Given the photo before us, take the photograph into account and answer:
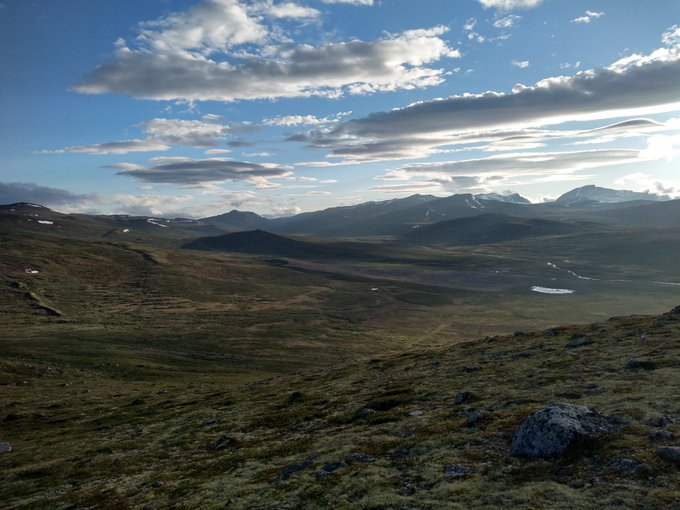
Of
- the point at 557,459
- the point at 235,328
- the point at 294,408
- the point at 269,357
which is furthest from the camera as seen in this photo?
the point at 235,328

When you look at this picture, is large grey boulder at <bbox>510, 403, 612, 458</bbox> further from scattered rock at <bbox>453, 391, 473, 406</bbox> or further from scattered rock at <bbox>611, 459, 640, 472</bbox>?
scattered rock at <bbox>453, 391, 473, 406</bbox>

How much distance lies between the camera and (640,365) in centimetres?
2959

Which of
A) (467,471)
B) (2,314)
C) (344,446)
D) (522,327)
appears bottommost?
(522,327)

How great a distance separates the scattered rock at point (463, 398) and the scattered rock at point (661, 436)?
37.7 feet

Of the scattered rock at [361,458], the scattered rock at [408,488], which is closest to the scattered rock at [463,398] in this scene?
the scattered rock at [361,458]

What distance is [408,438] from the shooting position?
23.9 m

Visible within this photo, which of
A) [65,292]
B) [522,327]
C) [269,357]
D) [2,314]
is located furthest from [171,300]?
[522,327]

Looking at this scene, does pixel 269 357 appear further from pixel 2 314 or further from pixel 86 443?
pixel 2 314

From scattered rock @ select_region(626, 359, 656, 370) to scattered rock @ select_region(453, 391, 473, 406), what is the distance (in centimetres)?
1069

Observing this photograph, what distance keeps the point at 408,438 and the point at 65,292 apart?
196 metres

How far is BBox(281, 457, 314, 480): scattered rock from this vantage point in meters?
21.9

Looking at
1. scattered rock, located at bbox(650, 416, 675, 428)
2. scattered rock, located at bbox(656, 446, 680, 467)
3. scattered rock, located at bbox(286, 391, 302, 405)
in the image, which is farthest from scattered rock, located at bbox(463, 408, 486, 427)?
scattered rock, located at bbox(286, 391, 302, 405)

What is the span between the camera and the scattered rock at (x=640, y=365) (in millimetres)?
29047

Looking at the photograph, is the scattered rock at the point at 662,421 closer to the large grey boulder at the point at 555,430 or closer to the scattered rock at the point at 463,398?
the large grey boulder at the point at 555,430
